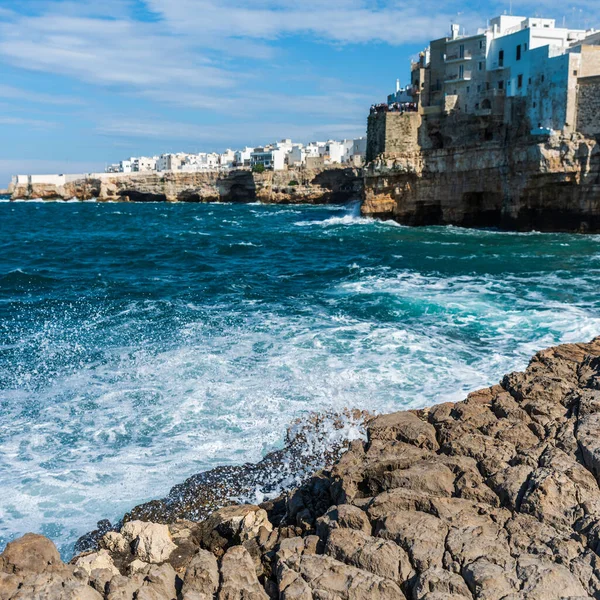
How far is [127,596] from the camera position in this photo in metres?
5.05

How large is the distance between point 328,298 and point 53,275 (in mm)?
11887

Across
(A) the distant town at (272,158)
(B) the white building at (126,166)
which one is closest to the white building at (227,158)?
(A) the distant town at (272,158)

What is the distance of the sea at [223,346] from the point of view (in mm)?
9438

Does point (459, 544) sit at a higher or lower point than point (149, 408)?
higher

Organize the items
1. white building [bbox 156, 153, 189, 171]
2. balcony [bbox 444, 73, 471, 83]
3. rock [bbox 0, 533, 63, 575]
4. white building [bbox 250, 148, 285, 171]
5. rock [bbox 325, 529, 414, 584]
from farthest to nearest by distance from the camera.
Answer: white building [bbox 156, 153, 189, 171] → white building [bbox 250, 148, 285, 171] → balcony [bbox 444, 73, 471, 83] → rock [bbox 0, 533, 63, 575] → rock [bbox 325, 529, 414, 584]

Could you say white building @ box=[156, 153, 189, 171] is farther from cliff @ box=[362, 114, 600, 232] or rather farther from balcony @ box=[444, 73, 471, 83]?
cliff @ box=[362, 114, 600, 232]

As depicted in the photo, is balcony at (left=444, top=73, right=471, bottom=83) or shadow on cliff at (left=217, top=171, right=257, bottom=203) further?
shadow on cliff at (left=217, top=171, right=257, bottom=203)

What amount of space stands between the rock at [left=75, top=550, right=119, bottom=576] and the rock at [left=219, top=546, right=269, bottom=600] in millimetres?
1099

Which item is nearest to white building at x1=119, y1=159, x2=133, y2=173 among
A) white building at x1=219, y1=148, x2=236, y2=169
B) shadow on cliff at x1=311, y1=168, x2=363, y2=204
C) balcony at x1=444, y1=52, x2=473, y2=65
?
white building at x1=219, y1=148, x2=236, y2=169

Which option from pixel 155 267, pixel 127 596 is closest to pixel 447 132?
pixel 155 267

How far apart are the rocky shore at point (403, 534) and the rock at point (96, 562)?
0.6 inches

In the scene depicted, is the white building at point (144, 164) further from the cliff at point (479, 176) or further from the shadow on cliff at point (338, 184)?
the cliff at point (479, 176)

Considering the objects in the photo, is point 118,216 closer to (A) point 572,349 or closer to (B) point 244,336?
(B) point 244,336

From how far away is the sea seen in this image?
9.44 m
